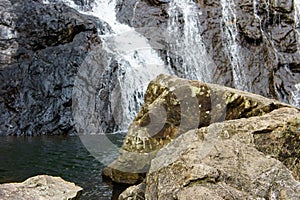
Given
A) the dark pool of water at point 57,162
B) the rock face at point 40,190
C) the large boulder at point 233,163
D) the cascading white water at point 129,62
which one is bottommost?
the dark pool of water at point 57,162

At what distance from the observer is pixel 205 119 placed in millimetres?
7809

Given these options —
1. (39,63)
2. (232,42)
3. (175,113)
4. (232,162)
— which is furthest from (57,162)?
(232,42)

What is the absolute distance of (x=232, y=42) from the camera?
23516mm

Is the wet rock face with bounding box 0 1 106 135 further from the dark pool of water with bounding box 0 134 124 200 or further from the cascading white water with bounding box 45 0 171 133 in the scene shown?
the dark pool of water with bounding box 0 134 124 200

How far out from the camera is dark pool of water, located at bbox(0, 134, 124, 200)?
8.77 m

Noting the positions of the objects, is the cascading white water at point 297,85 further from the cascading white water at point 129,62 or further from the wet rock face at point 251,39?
the cascading white water at point 129,62

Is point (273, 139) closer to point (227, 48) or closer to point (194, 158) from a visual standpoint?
point (194, 158)

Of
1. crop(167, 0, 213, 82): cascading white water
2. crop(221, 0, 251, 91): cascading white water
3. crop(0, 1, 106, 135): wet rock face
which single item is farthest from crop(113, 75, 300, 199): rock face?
crop(221, 0, 251, 91): cascading white water

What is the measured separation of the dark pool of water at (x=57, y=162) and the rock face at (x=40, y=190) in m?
1.39

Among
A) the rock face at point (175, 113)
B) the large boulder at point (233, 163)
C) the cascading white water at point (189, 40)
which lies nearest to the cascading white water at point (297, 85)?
the cascading white water at point (189, 40)

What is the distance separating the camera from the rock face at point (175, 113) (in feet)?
25.2

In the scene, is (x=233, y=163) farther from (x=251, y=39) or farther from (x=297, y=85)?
(x=251, y=39)

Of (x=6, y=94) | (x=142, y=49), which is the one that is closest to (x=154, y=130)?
(x=6, y=94)

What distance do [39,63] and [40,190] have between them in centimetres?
1495
